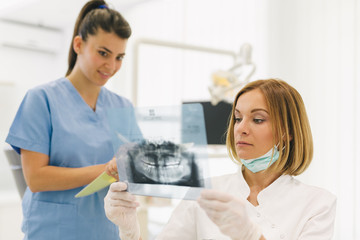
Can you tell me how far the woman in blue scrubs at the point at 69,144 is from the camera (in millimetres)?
1413

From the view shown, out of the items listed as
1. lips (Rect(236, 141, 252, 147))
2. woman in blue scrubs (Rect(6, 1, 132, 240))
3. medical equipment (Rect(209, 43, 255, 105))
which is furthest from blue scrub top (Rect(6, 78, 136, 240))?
medical equipment (Rect(209, 43, 255, 105))

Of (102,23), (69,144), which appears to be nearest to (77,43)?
(102,23)

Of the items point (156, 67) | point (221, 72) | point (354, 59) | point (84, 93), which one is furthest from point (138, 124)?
point (156, 67)

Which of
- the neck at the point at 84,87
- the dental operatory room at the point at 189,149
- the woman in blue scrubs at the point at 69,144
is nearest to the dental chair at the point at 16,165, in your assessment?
the dental operatory room at the point at 189,149

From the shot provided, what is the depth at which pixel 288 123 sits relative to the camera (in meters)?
1.27

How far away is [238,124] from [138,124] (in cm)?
32

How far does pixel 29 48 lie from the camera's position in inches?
220

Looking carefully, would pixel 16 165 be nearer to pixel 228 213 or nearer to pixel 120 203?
pixel 120 203

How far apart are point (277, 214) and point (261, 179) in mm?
135

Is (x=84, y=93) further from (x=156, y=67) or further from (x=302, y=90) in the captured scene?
(x=156, y=67)

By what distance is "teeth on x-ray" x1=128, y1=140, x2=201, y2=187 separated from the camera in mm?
1053

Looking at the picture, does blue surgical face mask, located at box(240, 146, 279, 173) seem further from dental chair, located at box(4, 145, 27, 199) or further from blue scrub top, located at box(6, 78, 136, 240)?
dental chair, located at box(4, 145, 27, 199)

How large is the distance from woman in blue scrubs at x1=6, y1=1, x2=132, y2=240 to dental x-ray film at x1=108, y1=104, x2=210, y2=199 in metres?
0.26

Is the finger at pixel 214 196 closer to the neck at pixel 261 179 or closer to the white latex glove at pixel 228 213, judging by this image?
the white latex glove at pixel 228 213
